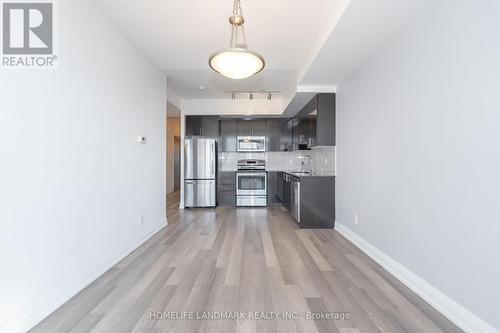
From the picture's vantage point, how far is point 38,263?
1.67 metres

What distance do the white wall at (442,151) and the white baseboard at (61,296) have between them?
2.92 metres

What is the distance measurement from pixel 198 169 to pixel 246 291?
3.92 metres

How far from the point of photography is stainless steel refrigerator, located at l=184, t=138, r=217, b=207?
18.5 ft

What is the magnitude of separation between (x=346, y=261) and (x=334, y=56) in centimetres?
242

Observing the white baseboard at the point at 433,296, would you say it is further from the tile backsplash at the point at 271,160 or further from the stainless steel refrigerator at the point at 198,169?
the stainless steel refrigerator at the point at 198,169

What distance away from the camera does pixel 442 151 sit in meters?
1.81

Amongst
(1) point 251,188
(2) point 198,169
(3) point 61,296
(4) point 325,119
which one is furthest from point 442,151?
(2) point 198,169

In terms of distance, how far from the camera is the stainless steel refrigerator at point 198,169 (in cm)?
563

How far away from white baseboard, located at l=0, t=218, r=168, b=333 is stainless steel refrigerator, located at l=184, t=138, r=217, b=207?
292 cm

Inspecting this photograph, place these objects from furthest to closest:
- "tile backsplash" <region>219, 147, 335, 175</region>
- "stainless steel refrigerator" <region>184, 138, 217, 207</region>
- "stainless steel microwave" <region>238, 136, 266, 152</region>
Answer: "tile backsplash" <region>219, 147, 335, 175</region> → "stainless steel microwave" <region>238, 136, 266, 152</region> → "stainless steel refrigerator" <region>184, 138, 217, 207</region>

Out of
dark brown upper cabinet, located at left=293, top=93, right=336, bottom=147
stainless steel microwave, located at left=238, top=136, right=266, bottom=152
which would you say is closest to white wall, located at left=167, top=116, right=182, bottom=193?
stainless steel microwave, located at left=238, top=136, right=266, bottom=152

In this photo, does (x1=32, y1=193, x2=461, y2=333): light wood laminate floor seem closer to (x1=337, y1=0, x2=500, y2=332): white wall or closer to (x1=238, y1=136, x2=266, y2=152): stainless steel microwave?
(x1=337, y1=0, x2=500, y2=332): white wall

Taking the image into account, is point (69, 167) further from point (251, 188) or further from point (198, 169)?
point (251, 188)

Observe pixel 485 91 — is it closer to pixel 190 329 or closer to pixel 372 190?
pixel 372 190
